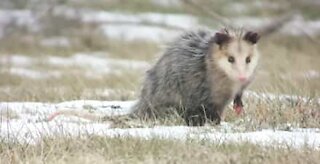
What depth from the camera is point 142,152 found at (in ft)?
17.3

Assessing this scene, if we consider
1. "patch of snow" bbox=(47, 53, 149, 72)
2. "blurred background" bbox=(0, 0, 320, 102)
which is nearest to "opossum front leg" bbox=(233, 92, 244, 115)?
"blurred background" bbox=(0, 0, 320, 102)

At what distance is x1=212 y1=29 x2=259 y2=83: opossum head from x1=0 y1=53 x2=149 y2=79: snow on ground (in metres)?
5.98

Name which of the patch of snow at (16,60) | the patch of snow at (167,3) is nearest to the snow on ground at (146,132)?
the patch of snow at (16,60)

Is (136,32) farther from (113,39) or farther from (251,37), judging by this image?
(251,37)

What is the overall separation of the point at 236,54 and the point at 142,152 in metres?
1.30

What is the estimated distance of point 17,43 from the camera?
16.2 metres

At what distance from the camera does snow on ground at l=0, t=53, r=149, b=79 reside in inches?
495

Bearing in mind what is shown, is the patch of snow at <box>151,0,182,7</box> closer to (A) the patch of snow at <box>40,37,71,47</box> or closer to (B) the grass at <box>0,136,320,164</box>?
(A) the patch of snow at <box>40,37,71,47</box>

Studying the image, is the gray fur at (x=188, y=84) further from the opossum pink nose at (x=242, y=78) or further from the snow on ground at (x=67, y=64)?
the snow on ground at (x=67, y=64)

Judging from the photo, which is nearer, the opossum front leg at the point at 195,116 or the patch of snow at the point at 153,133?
the patch of snow at the point at 153,133

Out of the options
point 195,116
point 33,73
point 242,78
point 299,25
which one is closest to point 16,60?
point 33,73

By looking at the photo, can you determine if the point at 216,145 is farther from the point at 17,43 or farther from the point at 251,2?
the point at 251,2

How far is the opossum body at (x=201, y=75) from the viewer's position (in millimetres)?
6201

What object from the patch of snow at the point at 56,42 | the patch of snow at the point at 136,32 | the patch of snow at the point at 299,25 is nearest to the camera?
the patch of snow at the point at 56,42
